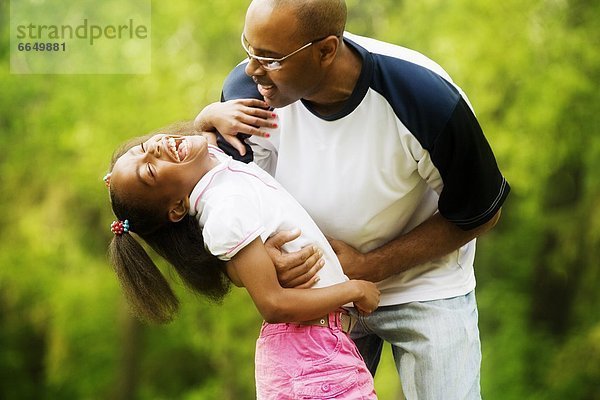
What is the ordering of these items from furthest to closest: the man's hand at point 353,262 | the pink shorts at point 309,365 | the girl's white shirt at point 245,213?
the man's hand at point 353,262 < the pink shorts at point 309,365 < the girl's white shirt at point 245,213

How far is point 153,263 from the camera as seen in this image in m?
2.43

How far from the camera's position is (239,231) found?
2.19 metres

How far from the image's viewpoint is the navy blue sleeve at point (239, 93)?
8.20 feet

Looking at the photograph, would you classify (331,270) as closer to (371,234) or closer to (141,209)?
(371,234)

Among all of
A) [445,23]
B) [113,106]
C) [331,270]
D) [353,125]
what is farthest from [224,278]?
[113,106]

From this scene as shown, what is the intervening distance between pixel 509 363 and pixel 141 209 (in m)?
6.93

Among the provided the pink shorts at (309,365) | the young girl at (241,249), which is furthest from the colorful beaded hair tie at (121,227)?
the pink shorts at (309,365)

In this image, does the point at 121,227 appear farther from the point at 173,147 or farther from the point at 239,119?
the point at 239,119

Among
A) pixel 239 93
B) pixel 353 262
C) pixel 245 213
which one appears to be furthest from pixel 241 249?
pixel 239 93

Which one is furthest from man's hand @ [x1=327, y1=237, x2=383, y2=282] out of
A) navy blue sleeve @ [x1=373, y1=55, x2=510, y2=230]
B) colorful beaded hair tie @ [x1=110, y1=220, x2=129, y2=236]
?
colorful beaded hair tie @ [x1=110, y1=220, x2=129, y2=236]

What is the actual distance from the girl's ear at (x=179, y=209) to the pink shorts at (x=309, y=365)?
0.34m

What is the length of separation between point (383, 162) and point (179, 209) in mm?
517

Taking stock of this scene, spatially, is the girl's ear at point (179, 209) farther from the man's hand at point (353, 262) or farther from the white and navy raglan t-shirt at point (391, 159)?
the man's hand at point (353, 262)

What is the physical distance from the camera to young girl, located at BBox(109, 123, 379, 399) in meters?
2.24
